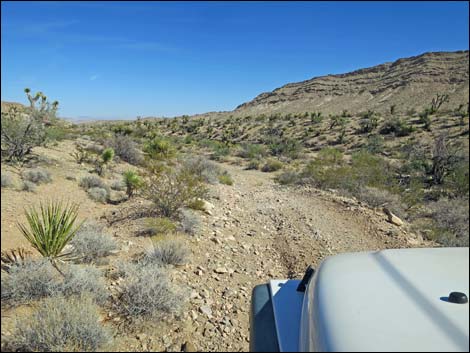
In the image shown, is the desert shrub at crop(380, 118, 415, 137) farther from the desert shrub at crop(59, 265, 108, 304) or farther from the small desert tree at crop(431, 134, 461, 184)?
the desert shrub at crop(59, 265, 108, 304)

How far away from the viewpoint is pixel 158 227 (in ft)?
18.3

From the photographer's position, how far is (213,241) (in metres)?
5.64

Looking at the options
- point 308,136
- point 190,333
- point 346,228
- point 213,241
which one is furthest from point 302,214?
point 308,136

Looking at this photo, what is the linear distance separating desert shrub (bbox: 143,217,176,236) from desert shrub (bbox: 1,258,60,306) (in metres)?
2.14

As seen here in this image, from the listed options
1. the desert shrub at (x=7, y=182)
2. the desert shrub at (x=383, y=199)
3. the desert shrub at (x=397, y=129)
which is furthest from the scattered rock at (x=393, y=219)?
the desert shrub at (x=397, y=129)

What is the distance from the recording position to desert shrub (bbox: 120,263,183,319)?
10.6 feet

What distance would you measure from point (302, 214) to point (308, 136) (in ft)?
77.1

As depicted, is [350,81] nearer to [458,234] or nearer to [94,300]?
[458,234]

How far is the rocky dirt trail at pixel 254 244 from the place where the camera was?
352 centimetres

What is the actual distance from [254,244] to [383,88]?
6267cm

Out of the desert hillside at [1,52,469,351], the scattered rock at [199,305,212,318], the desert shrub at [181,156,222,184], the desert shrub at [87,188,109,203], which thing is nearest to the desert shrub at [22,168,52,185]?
the desert hillside at [1,52,469,351]

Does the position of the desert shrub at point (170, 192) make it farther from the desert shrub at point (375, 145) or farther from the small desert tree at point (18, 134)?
the desert shrub at point (375, 145)

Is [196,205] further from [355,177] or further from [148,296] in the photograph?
[355,177]

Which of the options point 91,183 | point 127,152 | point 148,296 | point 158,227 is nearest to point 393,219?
point 158,227
